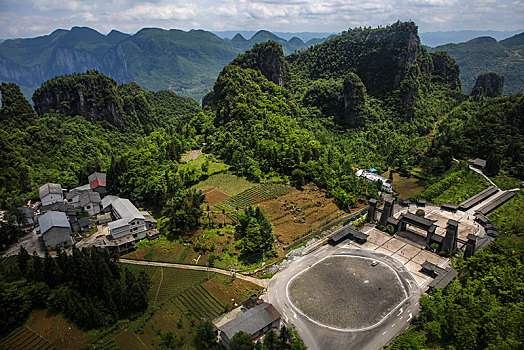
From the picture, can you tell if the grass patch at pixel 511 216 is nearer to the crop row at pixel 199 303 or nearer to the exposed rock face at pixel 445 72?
the crop row at pixel 199 303

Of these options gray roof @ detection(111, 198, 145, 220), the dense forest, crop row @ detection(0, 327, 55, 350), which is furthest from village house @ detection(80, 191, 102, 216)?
crop row @ detection(0, 327, 55, 350)

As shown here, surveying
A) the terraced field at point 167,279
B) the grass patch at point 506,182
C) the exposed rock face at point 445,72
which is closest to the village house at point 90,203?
the terraced field at point 167,279

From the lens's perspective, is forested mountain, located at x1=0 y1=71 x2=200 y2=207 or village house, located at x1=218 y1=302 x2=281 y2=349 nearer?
village house, located at x1=218 y1=302 x2=281 y2=349

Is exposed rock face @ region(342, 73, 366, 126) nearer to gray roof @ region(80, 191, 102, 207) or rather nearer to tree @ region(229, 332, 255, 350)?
gray roof @ region(80, 191, 102, 207)

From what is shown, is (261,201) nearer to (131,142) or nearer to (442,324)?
(442,324)

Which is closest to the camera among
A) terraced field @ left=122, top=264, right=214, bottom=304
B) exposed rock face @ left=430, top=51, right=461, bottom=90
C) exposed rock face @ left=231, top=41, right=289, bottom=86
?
terraced field @ left=122, top=264, right=214, bottom=304

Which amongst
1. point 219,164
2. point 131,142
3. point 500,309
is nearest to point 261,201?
point 219,164
